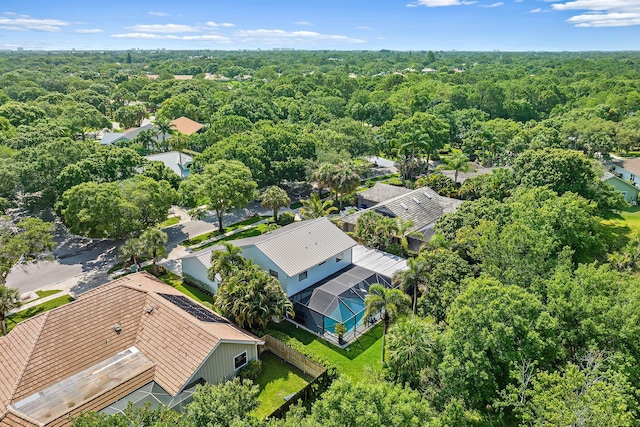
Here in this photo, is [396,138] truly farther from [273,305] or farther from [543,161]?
[273,305]

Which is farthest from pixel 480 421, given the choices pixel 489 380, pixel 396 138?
pixel 396 138

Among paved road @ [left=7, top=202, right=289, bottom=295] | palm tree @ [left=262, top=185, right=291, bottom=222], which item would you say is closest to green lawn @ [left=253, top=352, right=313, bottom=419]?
paved road @ [left=7, top=202, right=289, bottom=295]

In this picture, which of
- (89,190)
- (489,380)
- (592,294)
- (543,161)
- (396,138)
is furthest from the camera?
(396,138)

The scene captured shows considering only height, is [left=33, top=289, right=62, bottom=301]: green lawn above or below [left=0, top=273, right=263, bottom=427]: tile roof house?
below

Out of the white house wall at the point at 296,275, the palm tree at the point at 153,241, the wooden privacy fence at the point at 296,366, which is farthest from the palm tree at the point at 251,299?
the palm tree at the point at 153,241

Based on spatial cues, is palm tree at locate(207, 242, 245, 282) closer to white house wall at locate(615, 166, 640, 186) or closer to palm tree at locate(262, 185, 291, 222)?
palm tree at locate(262, 185, 291, 222)

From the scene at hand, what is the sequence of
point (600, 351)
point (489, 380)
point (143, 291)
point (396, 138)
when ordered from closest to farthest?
point (489, 380) → point (600, 351) → point (143, 291) → point (396, 138)
